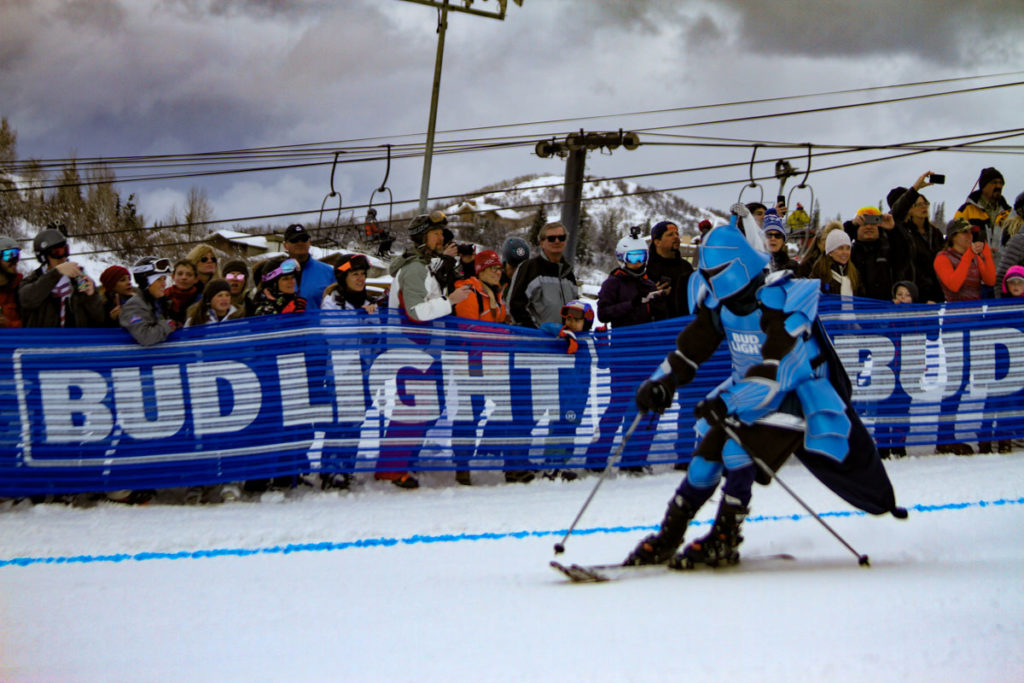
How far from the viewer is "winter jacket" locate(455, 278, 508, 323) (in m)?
6.56

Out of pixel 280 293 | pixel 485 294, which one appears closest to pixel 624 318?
pixel 485 294

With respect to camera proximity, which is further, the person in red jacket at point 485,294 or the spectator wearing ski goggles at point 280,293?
the person in red jacket at point 485,294

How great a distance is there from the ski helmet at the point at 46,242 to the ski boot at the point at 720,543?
15.9 ft

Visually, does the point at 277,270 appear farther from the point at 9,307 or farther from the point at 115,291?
the point at 9,307

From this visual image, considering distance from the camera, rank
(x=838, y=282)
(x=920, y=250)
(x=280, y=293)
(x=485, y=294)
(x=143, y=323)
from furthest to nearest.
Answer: (x=920, y=250)
(x=838, y=282)
(x=485, y=294)
(x=280, y=293)
(x=143, y=323)

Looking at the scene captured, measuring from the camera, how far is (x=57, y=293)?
20.1ft

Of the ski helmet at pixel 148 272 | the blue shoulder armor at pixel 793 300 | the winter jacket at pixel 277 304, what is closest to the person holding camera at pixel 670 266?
the winter jacket at pixel 277 304

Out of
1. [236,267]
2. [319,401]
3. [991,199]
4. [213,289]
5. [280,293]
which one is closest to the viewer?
[319,401]

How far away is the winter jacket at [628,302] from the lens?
6746 mm

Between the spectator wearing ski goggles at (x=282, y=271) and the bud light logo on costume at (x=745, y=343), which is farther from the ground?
the spectator wearing ski goggles at (x=282, y=271)

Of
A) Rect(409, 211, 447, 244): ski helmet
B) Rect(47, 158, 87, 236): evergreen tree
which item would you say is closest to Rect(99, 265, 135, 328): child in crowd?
Rect(409, 211, 447, 244): ski helmet

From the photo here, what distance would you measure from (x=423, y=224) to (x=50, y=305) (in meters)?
2.76

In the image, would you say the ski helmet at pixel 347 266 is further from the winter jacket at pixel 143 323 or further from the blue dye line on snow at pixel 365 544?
the blue dye line on snow at pixel 365 544

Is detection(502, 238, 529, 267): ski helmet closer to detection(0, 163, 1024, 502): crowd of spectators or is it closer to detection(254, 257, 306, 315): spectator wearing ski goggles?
detection(0, 163, 1024, 502): crowd of spectators
